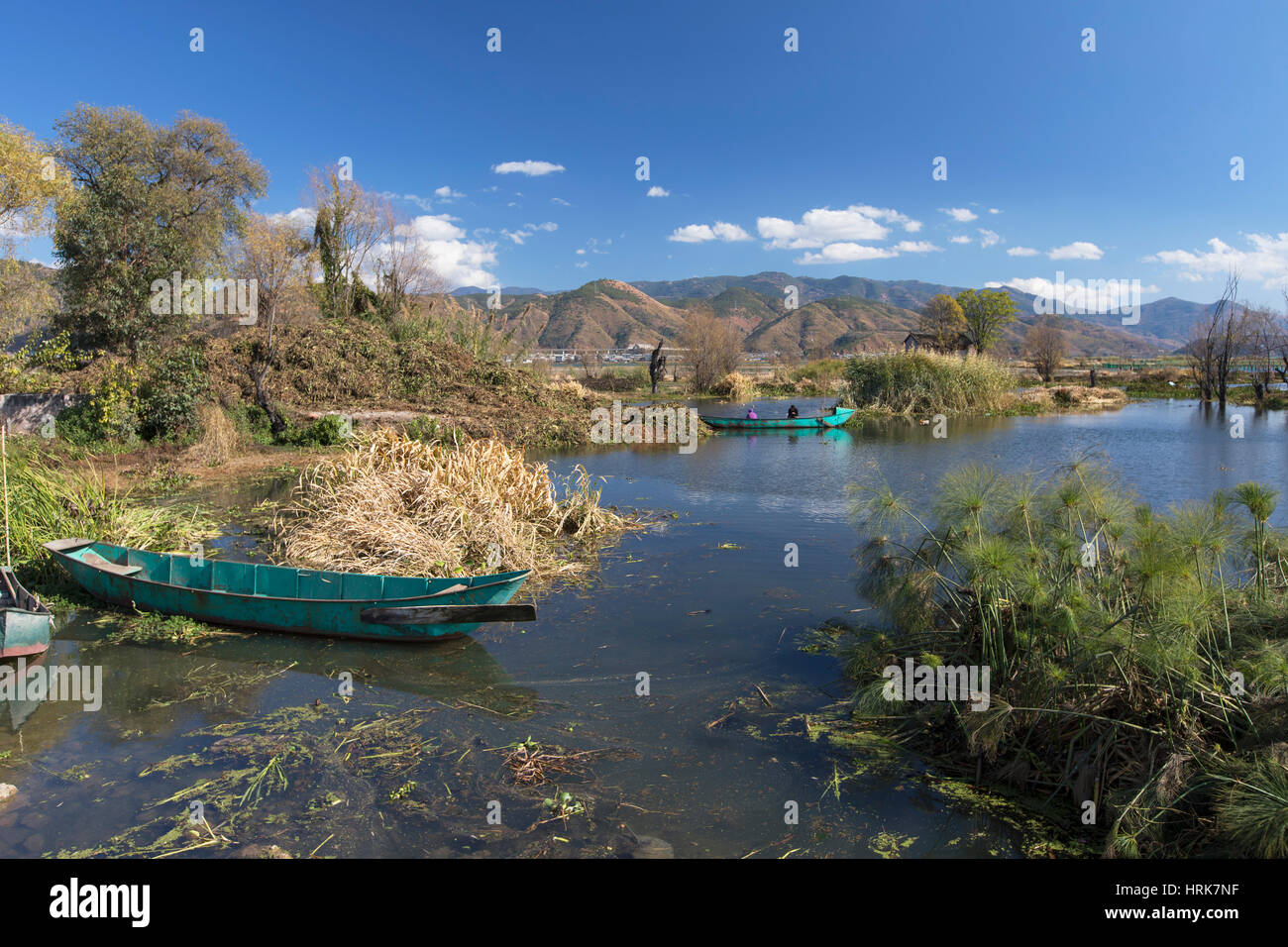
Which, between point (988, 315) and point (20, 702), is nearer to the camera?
point (20, 702)

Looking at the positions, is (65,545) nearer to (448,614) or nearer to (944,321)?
(448,614)

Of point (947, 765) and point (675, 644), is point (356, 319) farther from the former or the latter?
point (947, 765)

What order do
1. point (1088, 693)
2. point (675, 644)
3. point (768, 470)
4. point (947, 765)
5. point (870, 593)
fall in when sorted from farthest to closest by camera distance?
point (768, 470) < point (675, 644) < point (870, 593) < point (947, 765) < point (1088, 693)

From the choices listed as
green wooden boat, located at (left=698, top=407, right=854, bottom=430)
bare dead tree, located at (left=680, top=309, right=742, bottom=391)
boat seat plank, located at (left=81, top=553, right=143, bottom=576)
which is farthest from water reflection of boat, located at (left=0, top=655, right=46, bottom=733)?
bare dead tree, located at (left=680, top=309, right=742, bottom=391)

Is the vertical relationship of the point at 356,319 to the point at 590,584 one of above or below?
above

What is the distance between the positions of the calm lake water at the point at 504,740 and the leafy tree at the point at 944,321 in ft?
163

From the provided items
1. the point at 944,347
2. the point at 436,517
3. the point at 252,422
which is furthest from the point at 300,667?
the point at 944,347

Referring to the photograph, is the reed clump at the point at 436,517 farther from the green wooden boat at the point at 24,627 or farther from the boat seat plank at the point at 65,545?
the green wooden boat at the point at 24,627

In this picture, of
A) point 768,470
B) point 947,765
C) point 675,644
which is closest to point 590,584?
point 675,644

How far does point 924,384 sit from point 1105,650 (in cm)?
3081

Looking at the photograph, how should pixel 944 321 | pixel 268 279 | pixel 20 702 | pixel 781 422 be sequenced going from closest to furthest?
pixel 20 702
pixel 268 279
pixel 781 422
pixel 944 321

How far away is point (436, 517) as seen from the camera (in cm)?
1115
